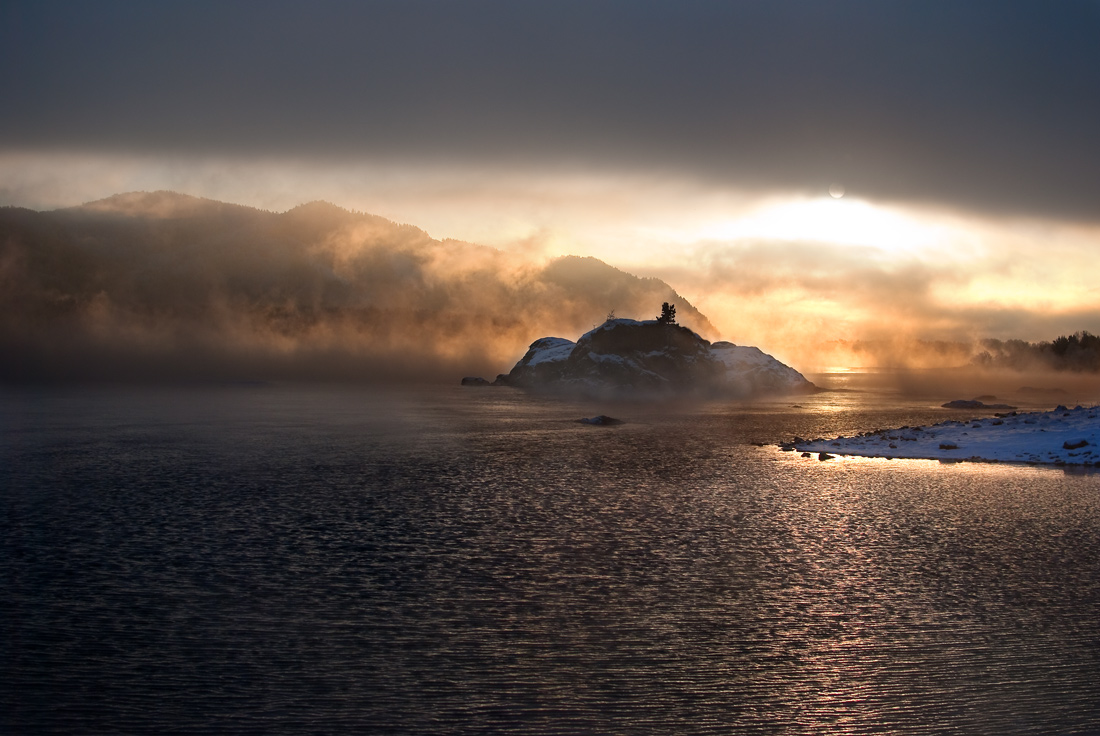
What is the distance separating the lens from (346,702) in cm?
1545

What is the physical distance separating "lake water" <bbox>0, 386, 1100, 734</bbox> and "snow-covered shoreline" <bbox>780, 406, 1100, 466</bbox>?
9386 mm

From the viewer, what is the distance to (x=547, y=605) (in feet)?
72.5

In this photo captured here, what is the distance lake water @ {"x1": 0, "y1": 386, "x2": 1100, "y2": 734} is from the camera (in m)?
15.4

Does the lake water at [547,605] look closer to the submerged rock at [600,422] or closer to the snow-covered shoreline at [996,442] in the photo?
the snow-covered shoreline at [996,442]

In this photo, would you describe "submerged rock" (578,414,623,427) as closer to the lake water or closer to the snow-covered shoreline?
the snow-covered shoreline

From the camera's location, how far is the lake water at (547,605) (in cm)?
1537

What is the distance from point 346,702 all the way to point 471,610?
6431mm

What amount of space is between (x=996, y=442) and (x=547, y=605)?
5307cm

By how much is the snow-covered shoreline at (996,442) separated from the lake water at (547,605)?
30.8ft

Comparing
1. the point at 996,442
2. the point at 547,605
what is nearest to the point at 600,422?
the point at 996,442

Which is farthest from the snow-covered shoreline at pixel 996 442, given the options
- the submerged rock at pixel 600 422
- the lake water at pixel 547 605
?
the submerged rock at pixel 600 422

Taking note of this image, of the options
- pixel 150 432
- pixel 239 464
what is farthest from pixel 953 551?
pixel 150 432

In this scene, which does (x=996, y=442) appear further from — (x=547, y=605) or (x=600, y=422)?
(x=600, y=422)

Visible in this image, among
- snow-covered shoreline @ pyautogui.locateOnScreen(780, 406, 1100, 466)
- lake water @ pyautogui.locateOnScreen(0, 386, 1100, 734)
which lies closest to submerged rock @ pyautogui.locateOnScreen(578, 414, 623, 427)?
snow-covered shoreline @ pyautogui.locateOnScreen(780, 406, 1100, 466)
